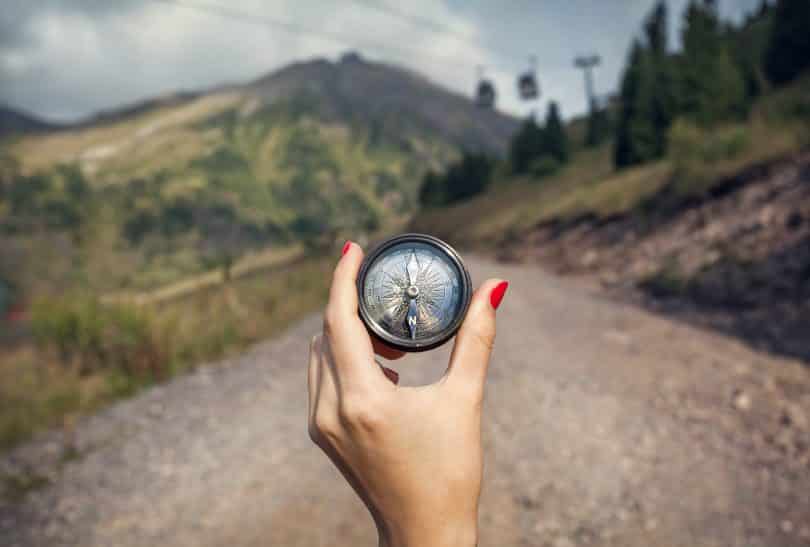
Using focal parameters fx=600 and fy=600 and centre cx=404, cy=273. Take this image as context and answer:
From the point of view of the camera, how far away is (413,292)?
6.04ft

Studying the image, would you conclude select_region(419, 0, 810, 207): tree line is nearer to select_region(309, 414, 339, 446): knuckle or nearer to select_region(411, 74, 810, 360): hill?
select_region(411, 74, 810, 360): hill

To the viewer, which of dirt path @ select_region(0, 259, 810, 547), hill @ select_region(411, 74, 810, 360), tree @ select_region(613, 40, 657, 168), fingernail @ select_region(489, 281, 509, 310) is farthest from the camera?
tree @ select_region(613, 40, 657, 168)

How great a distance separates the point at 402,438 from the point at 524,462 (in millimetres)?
4819

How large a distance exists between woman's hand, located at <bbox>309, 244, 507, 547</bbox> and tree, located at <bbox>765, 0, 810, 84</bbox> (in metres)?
54.7

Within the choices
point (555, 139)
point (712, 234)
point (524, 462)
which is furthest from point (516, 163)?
point (524, 462)

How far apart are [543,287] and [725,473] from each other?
42.8 ft

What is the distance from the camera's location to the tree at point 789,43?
44966 millimetres

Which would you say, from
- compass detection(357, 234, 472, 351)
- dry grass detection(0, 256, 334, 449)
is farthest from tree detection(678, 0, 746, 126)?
compass detection(357, 234, 472, 351)

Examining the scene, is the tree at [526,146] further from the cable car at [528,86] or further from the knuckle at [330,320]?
the knuckle at [330,320]

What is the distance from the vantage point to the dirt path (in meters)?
4.84

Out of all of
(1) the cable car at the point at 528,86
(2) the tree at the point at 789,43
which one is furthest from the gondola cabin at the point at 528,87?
(2) the tree at the point at 789,43

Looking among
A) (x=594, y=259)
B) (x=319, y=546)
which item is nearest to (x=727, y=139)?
(x=594, y=259)

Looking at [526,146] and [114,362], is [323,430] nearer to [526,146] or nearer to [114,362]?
[114,362]

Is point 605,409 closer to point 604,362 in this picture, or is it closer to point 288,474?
point 604,362
